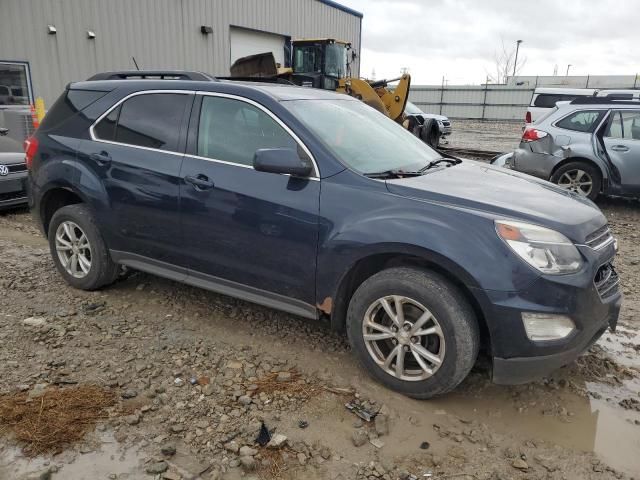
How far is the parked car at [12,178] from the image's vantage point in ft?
22.9

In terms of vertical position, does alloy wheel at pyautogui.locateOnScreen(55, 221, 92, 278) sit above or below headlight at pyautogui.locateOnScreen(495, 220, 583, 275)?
below

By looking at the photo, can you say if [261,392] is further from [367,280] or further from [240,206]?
[240,206]

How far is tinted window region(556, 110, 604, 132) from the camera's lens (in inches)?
307

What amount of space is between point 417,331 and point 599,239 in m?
1.19

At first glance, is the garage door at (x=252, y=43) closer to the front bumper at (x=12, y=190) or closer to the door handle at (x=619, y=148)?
the front bumper at (x=12, y=190)

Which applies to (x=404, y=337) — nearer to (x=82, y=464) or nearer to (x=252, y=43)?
(x=82, y=464)

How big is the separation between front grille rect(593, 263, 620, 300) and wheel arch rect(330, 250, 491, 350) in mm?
657

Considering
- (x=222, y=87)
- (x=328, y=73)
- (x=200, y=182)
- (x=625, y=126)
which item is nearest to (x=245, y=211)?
(x=200, y=182)

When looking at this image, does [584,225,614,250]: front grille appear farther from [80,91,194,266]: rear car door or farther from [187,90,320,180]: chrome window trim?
[80,91,194,266]: rear car door

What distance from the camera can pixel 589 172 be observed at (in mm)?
Answer: 7801

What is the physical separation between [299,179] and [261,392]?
51.4 inches

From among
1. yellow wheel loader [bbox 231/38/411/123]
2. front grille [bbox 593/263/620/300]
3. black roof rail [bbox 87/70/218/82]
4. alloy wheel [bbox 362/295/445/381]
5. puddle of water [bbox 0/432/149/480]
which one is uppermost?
yellow wheel loader [bbox 231/38/411/123]

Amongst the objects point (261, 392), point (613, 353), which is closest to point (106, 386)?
point (261, 392)

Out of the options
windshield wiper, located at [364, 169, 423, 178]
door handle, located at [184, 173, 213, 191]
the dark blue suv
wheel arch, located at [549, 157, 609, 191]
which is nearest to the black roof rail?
the dark blue suv
